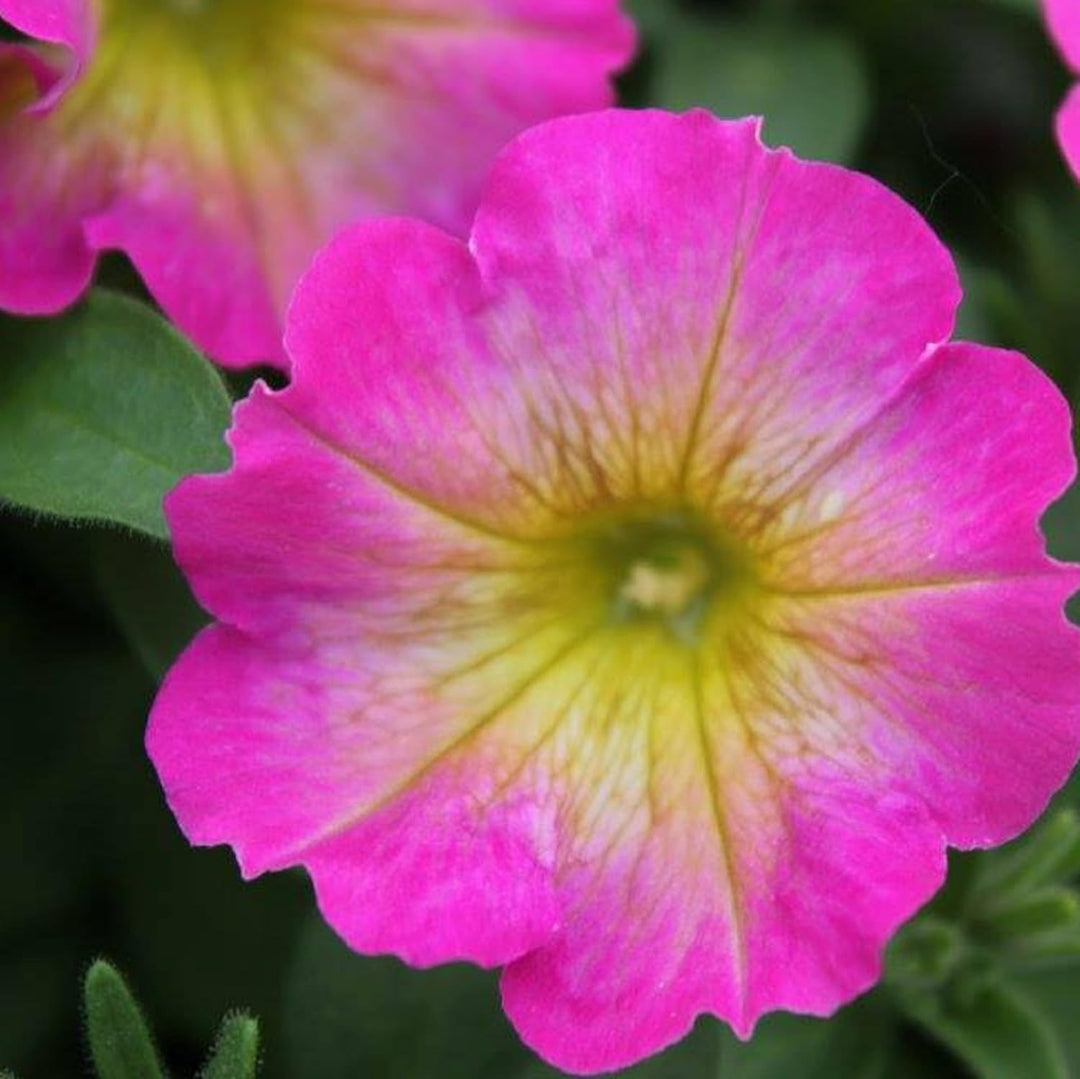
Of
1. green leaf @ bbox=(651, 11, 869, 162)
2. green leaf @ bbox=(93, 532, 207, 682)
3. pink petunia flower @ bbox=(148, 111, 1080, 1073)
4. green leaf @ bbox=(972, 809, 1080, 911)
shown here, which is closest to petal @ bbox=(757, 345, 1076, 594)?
pink petunia flower @ bbox=(148, 111, 1080, 1073)

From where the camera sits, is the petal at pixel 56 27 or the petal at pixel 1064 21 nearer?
the petal at pixel 56 27

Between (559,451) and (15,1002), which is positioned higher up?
→ (559,451)

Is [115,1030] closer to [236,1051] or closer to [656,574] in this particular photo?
[236,1051]

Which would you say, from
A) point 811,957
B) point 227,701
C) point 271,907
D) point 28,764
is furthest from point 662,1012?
point 28,764

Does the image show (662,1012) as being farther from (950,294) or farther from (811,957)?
(950,294)

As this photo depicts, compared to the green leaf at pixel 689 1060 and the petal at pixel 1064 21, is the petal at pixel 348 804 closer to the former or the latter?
the green leaf at pixel 689 1060

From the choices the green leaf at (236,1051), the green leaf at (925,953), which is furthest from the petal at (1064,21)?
the green leaf at (236,1051)
